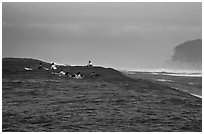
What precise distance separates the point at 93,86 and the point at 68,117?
10.6 meters

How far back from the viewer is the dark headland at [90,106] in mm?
17469

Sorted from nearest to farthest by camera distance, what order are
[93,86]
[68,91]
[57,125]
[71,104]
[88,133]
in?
[88,133], [57,125], [71,104], [68,91], [93,86]

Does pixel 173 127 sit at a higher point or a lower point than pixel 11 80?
lower

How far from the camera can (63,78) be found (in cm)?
3322

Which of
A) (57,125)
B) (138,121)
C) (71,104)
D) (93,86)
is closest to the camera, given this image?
(57,125)

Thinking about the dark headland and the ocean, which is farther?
the ocean

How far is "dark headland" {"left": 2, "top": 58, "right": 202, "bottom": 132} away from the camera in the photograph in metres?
17.5

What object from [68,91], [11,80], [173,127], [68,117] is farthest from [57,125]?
[11,80]

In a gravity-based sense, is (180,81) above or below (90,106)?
above

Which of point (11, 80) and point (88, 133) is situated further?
point (11, 80)

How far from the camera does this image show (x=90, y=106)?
72.1 feet

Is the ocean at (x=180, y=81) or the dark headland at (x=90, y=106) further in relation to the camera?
the ocean at (x=180, y=81)

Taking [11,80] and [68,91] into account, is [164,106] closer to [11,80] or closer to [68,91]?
[68,91]

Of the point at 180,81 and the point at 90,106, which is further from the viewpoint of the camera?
the point at 180,81
